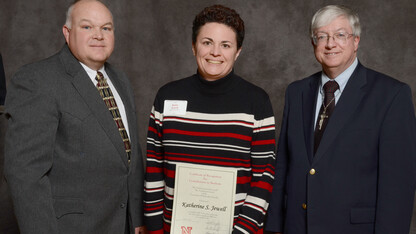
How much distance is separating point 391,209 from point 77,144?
1.62m

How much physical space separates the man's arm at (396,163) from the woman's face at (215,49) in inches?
33.3

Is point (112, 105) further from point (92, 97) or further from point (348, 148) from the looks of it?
point (348, 148)

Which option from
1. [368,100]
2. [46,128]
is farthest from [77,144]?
[368,100]

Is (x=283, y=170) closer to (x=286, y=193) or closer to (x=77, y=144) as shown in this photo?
(x=286, y=193)

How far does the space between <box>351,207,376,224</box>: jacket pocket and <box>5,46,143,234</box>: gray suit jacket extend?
1225mm

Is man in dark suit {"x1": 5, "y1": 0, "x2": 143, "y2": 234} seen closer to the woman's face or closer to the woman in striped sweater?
the woman in striped sweater

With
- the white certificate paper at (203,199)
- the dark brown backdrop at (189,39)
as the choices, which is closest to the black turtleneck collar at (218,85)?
the white certificate paper at (203,199)

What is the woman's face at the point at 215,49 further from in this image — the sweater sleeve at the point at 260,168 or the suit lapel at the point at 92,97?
the suit lapel at the point at 92,97

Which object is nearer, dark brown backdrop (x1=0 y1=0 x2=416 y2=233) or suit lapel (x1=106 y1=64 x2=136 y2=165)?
Result: suit lapel (x1=106 y1=64 x2=136 y2=165)

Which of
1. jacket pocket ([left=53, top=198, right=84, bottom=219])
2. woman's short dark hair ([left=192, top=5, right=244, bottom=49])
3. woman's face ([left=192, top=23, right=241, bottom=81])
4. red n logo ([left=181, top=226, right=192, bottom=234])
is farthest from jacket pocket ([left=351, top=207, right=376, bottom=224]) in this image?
jacket pocket ([left=53, top=198, right=84, bottom=219])

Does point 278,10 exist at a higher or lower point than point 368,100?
higher

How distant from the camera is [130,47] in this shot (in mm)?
4586

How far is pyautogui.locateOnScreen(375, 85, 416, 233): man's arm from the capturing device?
1999 mm

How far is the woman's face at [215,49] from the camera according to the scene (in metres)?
2.04
